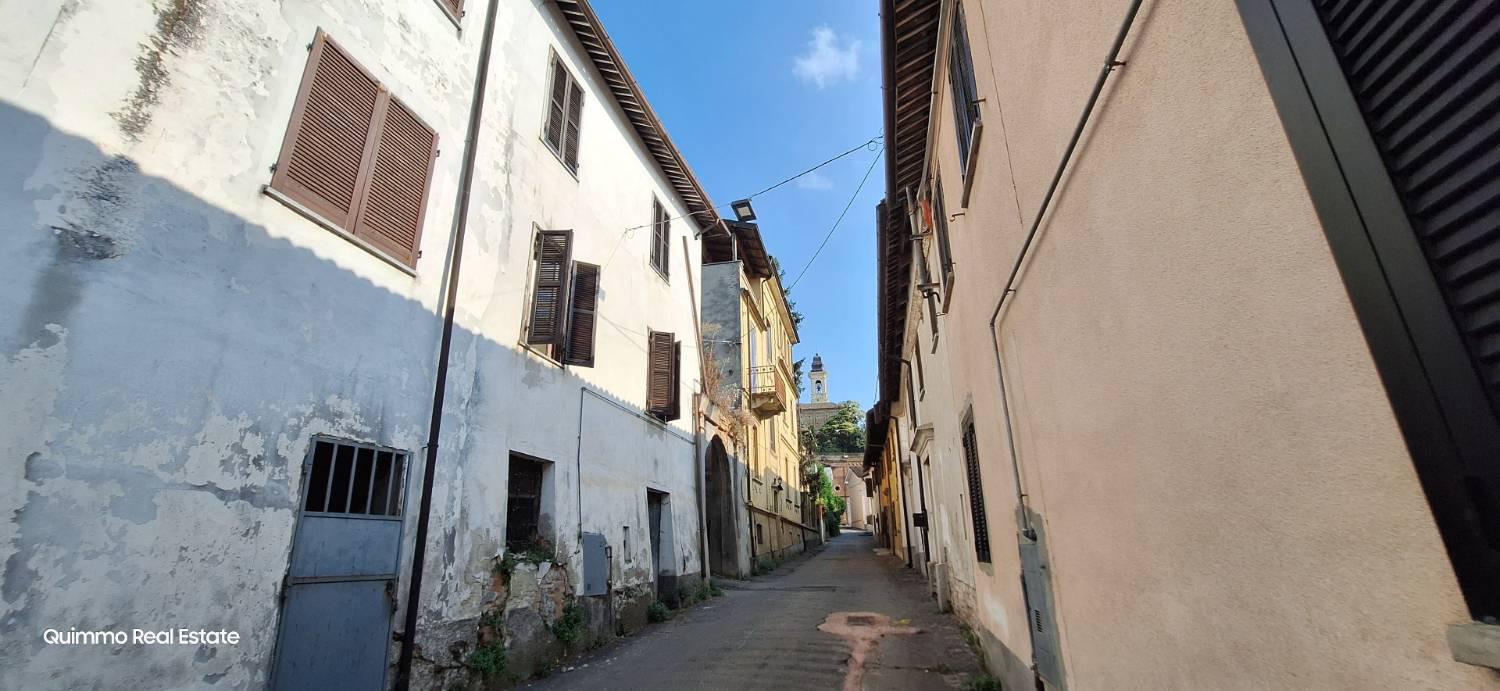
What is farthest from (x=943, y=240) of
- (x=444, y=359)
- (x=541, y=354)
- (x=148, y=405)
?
(x=148, y=405)

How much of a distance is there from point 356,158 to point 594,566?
539cm

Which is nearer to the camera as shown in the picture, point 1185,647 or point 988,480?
point 1185,647

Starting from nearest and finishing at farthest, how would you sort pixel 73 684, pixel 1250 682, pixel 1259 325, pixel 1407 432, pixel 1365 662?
pixel 1407 432
pixel 1365 662
pixel 1259 325
pixel 1250 682
pixel 73 684

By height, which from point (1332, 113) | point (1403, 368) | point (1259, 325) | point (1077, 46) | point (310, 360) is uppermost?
point (1077, 46)

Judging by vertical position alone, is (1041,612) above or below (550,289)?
below

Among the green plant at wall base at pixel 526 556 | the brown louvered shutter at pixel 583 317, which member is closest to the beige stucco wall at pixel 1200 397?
the green plant at wall base at pixel 526 556

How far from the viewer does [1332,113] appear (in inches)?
58.0

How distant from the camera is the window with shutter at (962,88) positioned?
4.84m

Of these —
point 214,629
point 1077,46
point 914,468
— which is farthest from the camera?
point 914,468

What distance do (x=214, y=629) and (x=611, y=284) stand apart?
705 cm

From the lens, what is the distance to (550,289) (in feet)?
27.0

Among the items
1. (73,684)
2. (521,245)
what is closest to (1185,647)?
(73,684)

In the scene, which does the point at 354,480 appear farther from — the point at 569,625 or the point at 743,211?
the point at 743,211

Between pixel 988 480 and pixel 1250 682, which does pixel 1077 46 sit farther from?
pixel 988 480
